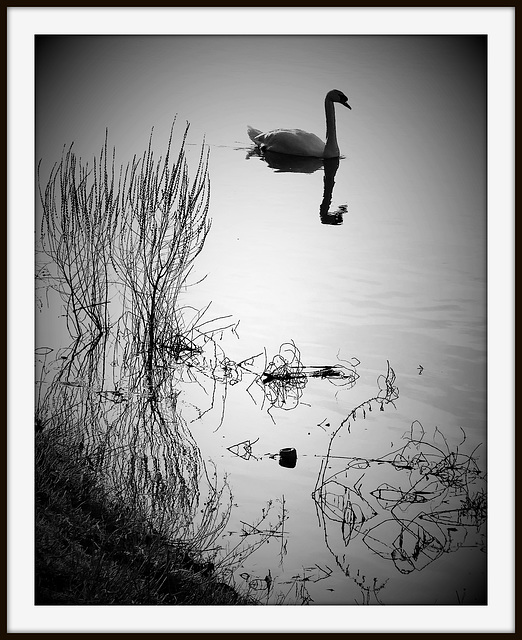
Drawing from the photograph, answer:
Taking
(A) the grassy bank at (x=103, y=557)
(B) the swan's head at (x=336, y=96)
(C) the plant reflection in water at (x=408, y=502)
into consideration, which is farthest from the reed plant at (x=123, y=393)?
(B) the swan's head at (x=336, y=96)

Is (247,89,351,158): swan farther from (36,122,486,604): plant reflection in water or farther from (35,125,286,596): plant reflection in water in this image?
(35,125,286,596): plant reflection in water

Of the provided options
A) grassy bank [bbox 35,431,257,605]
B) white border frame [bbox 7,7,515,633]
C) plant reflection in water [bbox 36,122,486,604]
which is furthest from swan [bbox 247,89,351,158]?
grassy bank [bbox 35,431,257,605]

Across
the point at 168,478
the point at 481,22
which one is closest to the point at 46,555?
the point at 168,478

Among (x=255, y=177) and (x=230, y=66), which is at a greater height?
(x=230, y=66)

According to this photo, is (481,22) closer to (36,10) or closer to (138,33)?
(138,33)

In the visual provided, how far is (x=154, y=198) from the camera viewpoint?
3441mm

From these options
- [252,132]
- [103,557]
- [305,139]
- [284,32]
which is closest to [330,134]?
[305,139]

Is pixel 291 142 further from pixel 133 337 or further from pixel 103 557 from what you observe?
pixel 103 557

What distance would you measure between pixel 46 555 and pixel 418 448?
3.85 feet

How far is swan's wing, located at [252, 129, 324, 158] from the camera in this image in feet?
10.7

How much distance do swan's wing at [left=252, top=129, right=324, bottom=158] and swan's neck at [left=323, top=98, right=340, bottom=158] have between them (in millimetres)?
22

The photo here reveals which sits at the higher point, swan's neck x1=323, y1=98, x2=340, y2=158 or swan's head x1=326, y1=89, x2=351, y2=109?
swan's head x1=326, y1=89, x2=351, y2=109

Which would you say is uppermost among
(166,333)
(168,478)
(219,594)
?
(166,333)

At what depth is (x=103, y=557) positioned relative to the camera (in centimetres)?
278
